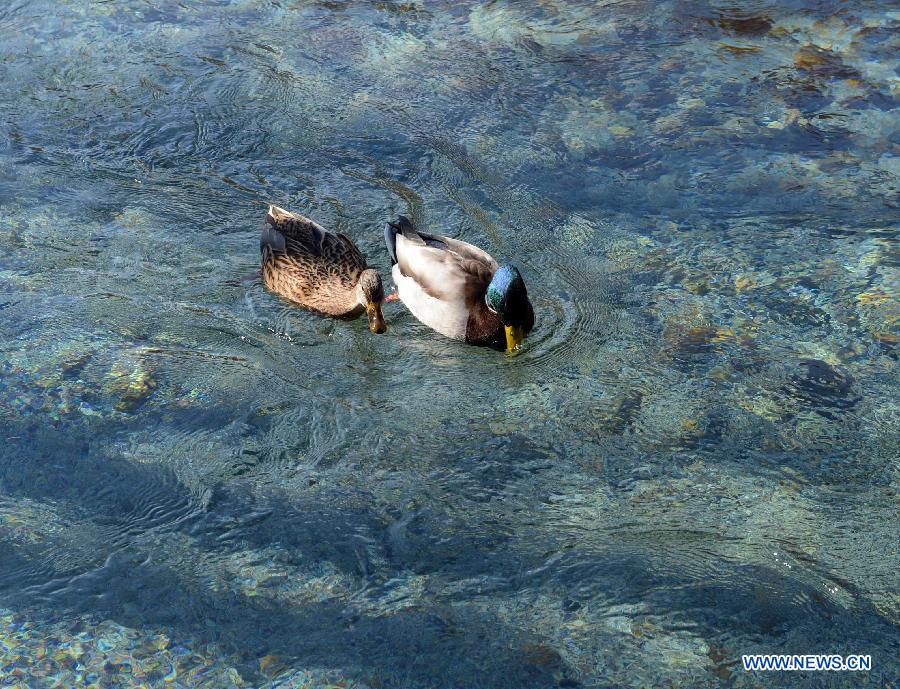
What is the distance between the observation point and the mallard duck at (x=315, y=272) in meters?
5.66

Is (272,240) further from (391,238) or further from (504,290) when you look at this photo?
(504,290)

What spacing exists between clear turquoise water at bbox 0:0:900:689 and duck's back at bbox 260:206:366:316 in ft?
0.54

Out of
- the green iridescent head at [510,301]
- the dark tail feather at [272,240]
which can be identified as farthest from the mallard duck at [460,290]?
the dark tail feather at [272,240]

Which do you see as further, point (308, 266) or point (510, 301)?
point (308, 266)

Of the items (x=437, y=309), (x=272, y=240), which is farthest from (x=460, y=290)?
(x=272, y=240)

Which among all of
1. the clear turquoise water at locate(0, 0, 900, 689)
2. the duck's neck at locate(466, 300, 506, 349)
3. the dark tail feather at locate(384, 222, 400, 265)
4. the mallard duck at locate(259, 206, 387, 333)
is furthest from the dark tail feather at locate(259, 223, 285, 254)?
the duck's neck at locate(466, 300, 506, 349)

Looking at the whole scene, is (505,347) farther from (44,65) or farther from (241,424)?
(44,65)

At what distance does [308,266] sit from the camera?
579cm

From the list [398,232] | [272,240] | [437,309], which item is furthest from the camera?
[398,232]

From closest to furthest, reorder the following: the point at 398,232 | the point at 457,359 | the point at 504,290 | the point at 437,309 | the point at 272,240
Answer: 1. the point at 504,290
2. the point at 457,359
3. the point at 437,309
4. the point at 272,240
5. the point at 398,232

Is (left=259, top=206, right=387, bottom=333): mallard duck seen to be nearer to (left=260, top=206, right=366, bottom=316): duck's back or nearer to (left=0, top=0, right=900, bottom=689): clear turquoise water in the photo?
(left=260, top=206, right=366, bottom=316): duck's back

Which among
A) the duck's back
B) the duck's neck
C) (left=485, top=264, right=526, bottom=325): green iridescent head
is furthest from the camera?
the duck's back

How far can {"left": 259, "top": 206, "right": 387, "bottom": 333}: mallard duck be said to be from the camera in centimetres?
566

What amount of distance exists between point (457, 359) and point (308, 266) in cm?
109
